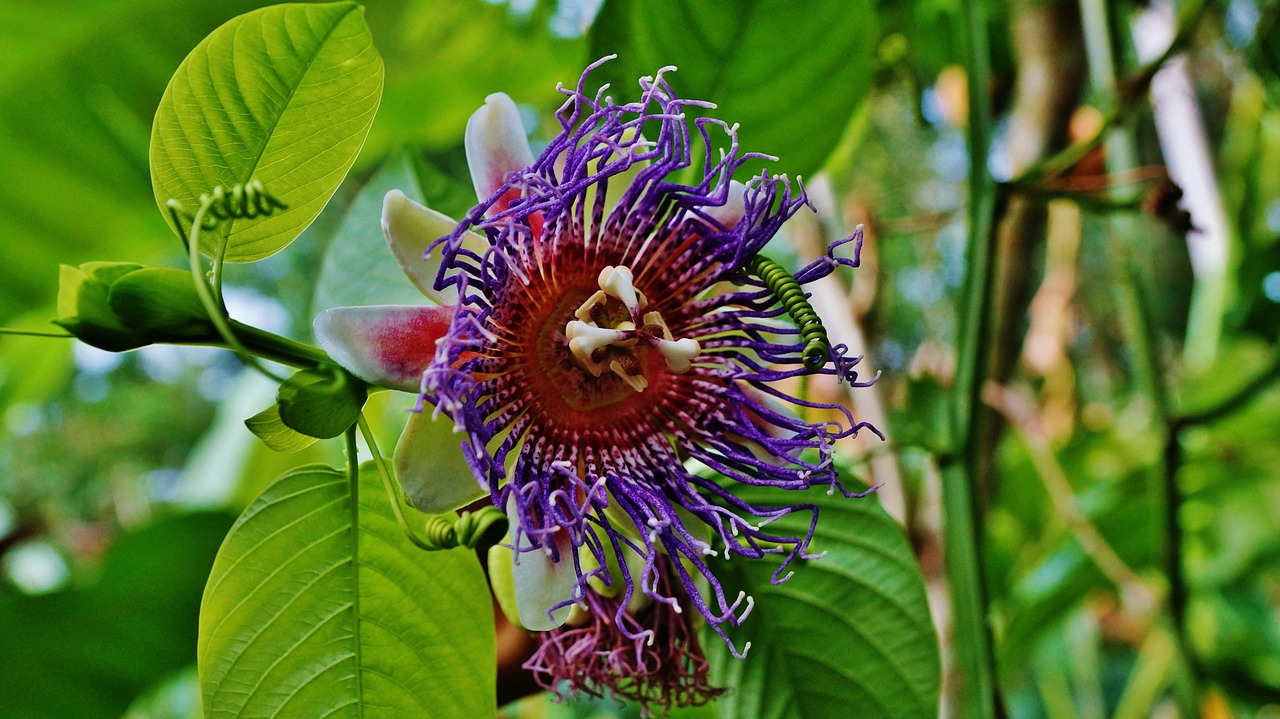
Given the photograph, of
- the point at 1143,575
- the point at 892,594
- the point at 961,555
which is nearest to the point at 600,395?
the point at 892,594

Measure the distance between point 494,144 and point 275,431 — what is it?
0.50ft

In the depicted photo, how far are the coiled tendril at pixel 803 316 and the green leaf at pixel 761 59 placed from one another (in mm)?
139

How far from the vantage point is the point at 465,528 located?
1.21ft

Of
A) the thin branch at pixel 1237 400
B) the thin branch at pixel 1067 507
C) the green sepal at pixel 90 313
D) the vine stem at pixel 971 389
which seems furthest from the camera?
the thin branch at pixel 1067 507

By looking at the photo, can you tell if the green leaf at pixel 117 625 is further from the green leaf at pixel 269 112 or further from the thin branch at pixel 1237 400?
the thin branch at pixel 1237 400

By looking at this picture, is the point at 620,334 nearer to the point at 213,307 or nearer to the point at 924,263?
the point at 213,307

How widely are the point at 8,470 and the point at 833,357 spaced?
6.03 m

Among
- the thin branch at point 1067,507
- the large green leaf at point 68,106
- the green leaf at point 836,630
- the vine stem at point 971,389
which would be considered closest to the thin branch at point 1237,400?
the thin branch at point 1067,507

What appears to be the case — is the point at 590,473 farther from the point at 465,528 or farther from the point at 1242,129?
the point at 1242,129

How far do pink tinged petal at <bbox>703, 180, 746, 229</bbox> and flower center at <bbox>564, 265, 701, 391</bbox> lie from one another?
0.05 m

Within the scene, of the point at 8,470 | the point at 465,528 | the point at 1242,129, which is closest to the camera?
the point at 465,528

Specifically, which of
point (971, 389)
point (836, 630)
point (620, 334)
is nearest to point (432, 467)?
point (620, 334)

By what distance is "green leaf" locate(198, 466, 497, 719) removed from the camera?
0.40 metres

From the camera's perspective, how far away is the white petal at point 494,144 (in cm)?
42
